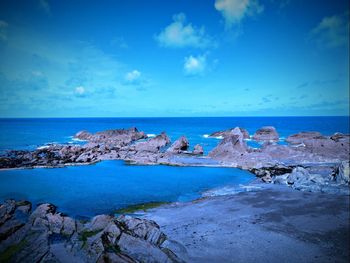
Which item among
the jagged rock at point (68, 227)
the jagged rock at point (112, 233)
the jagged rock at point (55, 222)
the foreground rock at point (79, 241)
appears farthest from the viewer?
the jagged rock at point (55, 222)

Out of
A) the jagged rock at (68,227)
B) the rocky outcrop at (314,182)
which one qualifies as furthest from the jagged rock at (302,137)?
the jagged rock at (68,227)

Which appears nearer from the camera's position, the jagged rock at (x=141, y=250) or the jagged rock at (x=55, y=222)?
the jagged rock at (x=141, y=250)

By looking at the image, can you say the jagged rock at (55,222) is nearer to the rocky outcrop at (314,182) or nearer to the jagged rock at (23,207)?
the jagged rock at (23,207)

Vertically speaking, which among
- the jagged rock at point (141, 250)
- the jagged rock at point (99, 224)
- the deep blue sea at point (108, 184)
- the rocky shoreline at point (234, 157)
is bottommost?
the deep blue sea at point (108, 184)

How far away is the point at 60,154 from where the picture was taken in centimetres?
5125

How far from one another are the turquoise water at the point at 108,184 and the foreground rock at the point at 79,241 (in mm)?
5587

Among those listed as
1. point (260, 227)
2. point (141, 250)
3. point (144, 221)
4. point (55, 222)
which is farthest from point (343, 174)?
point (55, 222)

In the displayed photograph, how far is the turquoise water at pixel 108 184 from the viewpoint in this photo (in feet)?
85.9

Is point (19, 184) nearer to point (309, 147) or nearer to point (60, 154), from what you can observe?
point (60, 154)

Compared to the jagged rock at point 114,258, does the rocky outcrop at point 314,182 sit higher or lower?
lower

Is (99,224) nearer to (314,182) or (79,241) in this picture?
(79,241)

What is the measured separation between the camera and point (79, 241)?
15.4m

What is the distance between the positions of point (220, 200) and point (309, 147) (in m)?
33.6

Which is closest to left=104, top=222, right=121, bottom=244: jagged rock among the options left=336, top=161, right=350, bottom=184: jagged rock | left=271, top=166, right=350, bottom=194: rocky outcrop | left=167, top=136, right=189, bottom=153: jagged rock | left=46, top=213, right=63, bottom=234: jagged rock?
left=46, top=213, right=63, bottom=234: jagged rock
